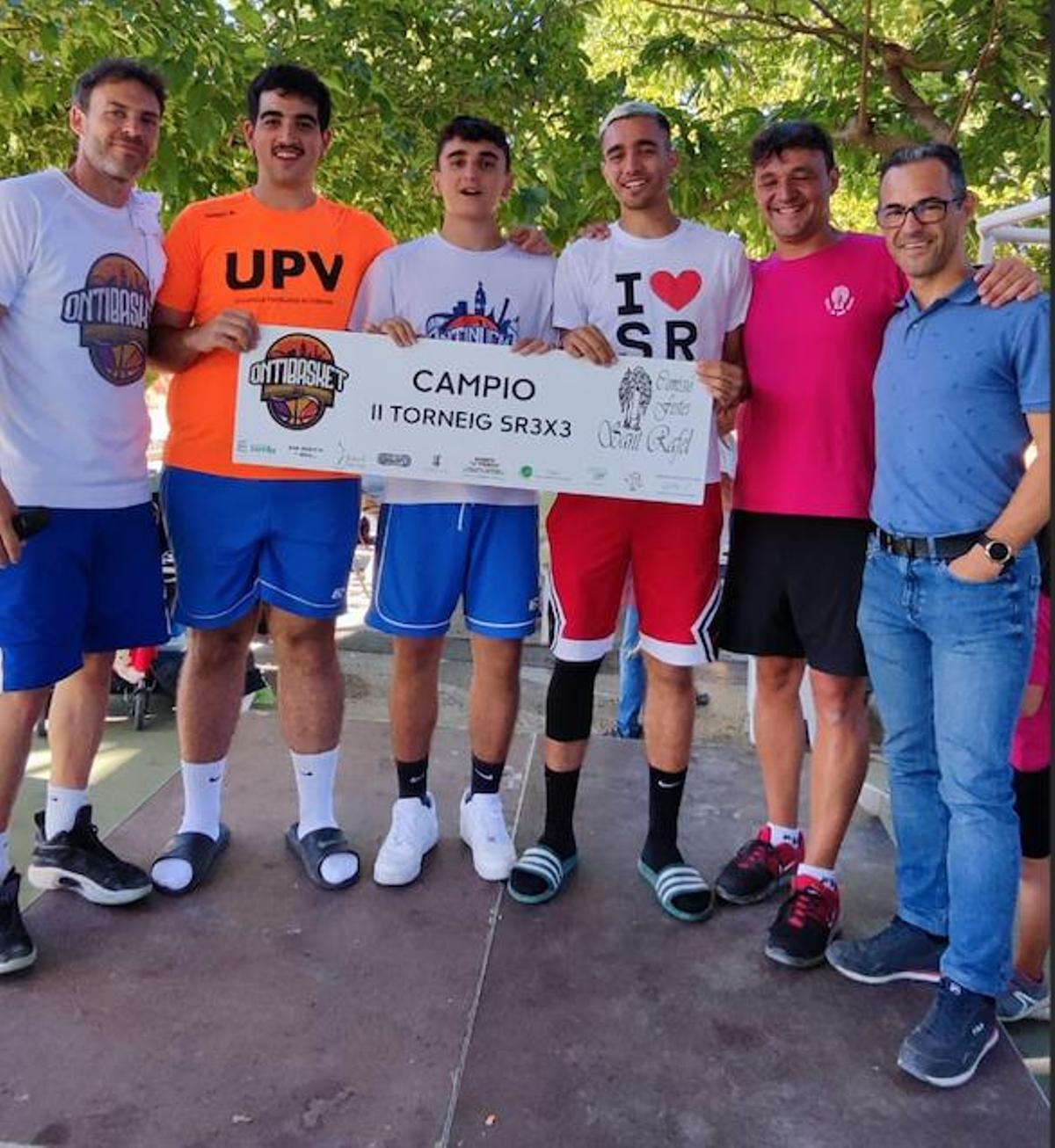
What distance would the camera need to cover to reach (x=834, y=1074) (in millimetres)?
2291

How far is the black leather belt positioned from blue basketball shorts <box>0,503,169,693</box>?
2.01 metres

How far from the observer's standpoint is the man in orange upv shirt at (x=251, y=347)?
2.83m

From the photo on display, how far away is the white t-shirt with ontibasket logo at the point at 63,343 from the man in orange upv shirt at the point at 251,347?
191 millimetres

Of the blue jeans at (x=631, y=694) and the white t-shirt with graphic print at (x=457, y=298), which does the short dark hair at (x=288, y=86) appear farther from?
the blue jeans at (x=631, y=694)

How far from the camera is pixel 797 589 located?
280cm

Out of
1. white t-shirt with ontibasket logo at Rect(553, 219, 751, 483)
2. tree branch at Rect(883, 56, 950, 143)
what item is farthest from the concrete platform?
tree branch at Rect(883, 56, 950, 143)

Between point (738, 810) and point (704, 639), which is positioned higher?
point (704, 639)

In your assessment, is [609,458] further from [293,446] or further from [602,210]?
[602,210]

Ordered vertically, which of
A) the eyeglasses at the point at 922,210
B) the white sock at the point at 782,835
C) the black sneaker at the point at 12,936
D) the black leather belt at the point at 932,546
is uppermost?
the eyeglasses at the point at 922,210

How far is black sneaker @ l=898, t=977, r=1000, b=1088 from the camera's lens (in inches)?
89.1

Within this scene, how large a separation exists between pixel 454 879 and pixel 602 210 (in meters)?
3.10

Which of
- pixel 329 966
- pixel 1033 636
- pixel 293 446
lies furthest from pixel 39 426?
pixel 1033 636

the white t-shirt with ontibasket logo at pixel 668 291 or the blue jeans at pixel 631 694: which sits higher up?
the white t-shirt with ontibasket logo at pixel 668 291

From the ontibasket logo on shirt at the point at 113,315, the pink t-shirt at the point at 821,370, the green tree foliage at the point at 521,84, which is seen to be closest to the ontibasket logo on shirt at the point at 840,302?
the pink t-shirt at the point at 821,370
